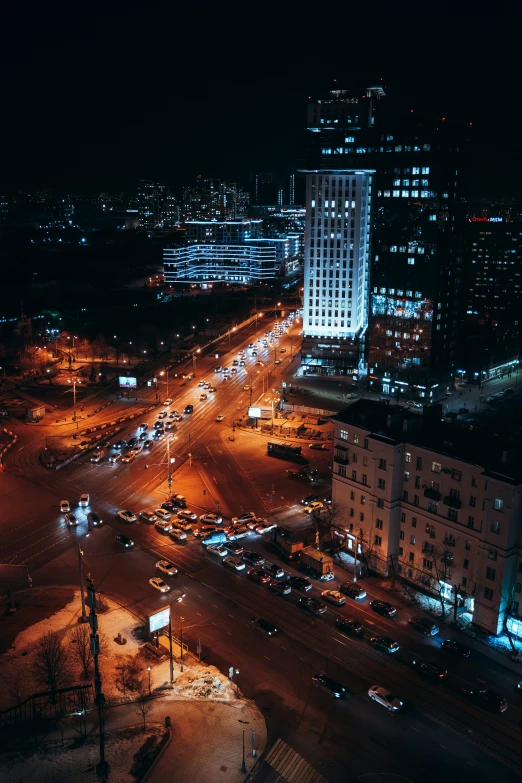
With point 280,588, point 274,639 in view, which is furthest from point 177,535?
point 274,639

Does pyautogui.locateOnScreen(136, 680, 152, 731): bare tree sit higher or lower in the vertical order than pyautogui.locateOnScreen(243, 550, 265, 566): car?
lower

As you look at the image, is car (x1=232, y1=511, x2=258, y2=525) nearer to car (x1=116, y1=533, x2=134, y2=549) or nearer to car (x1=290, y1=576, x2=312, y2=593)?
car (x1=116, y1=533, x2=134, y2=549)

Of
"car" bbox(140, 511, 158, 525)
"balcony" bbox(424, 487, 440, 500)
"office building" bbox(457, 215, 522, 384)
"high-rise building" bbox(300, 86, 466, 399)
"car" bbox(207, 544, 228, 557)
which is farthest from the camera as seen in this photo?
"office building" bbox(457, 215, 522, 384)

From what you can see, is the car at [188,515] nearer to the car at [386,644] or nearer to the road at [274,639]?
the road at [274,639]

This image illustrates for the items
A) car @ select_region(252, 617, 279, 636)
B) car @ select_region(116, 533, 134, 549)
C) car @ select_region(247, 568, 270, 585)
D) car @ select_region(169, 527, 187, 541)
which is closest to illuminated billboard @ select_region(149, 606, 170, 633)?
car @ select_region(252, 617, 279, 636)

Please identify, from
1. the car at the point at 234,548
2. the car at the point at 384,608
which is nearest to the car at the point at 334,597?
the car at the point at 384,608

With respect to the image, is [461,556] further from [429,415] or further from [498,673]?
[429,415]
